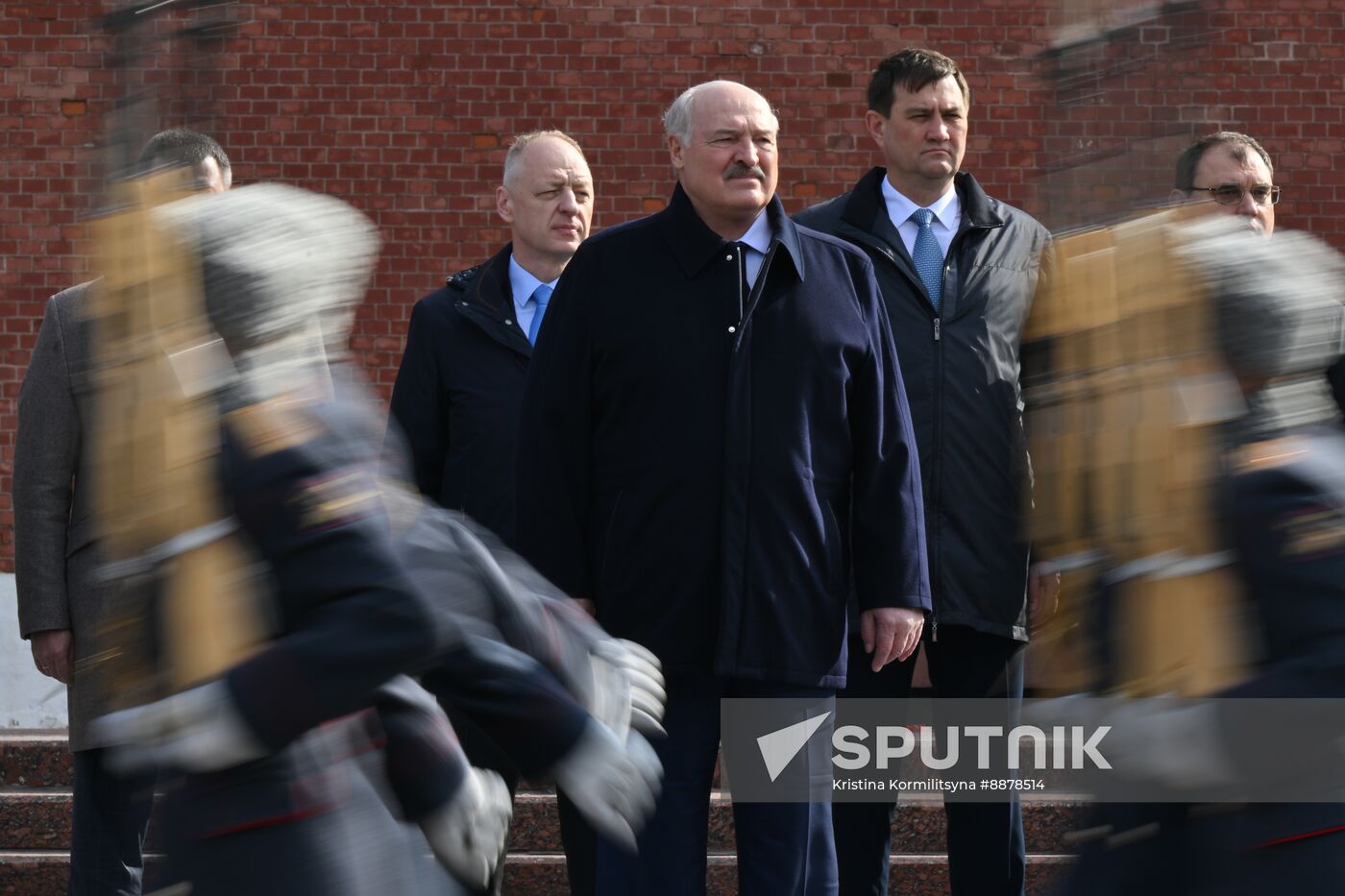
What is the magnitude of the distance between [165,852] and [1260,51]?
25.4 feet

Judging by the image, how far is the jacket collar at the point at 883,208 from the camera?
5020 millimetres

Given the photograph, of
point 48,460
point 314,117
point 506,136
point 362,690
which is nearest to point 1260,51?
point 506,136

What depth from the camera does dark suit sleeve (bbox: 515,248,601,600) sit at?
4.29 metres

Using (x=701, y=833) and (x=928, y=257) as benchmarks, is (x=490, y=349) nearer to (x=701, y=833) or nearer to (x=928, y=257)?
(x=928, y=257)

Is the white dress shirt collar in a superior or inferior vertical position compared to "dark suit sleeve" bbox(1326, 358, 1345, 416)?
superior

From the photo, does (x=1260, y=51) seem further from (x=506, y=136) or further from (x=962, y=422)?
(x=962, y=422)

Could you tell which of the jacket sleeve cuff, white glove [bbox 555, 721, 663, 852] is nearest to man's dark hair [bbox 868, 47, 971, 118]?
the jacket sleeve cuff

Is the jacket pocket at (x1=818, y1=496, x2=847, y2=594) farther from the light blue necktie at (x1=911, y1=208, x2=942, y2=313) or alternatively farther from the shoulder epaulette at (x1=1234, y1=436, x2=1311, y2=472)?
the shoulder epaulette at (x1=1234, y1=436, x2=1311, y2=472)

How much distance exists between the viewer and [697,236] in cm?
435

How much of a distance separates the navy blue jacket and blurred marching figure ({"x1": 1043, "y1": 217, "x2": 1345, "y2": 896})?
5.19 feet

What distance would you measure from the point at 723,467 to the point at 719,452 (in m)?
0.04

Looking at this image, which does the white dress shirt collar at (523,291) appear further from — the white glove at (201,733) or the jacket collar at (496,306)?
the white glove at (201,733)

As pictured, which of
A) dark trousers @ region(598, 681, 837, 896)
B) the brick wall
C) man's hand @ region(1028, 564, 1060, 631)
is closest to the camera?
dark trousers @ region(598, 681, 837, 896)

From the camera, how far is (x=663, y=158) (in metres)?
8.70
